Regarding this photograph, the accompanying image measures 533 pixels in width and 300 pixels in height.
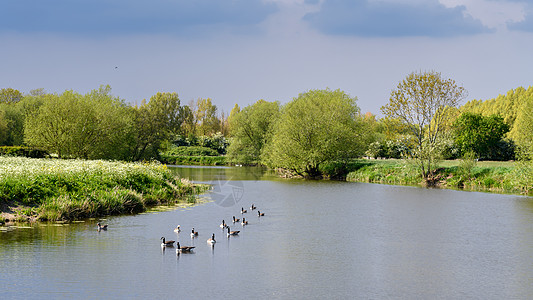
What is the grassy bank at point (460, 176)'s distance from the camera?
141ft

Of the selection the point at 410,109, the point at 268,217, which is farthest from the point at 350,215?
the point at 410,109

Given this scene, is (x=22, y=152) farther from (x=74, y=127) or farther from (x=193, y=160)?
(x=193, y=160)

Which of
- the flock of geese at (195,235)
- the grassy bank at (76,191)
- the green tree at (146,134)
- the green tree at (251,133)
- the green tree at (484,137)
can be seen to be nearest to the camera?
the flock of geese at (195,235)

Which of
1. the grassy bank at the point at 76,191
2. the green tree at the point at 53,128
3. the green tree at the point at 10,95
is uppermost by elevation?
Result: the green tree at the point at 10,95

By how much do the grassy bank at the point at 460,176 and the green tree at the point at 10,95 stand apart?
9645 centimetres

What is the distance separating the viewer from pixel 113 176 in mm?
29672

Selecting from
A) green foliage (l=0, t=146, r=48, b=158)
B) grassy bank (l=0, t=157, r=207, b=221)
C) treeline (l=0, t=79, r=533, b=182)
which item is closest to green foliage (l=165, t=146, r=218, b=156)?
treeline (l=0, t=79, r=533, b=182)

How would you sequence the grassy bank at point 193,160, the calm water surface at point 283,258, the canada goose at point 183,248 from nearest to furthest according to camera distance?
the calm water surface at point 283,258 → the canada goose at point 183,248 → the grassy bank at point 193,160

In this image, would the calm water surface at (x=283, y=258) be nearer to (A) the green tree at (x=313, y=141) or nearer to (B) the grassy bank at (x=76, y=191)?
(B) the grassy bank at (x=76, y=191)

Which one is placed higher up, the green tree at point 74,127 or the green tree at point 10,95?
the green tree at point 10,95

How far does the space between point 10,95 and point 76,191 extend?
111 metres

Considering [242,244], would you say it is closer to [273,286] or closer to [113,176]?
[273,286]

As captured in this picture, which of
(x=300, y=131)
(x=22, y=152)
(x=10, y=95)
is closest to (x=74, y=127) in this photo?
(x=22, y=152)

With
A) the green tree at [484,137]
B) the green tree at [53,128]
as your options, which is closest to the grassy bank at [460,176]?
the green tree at [484,137]
